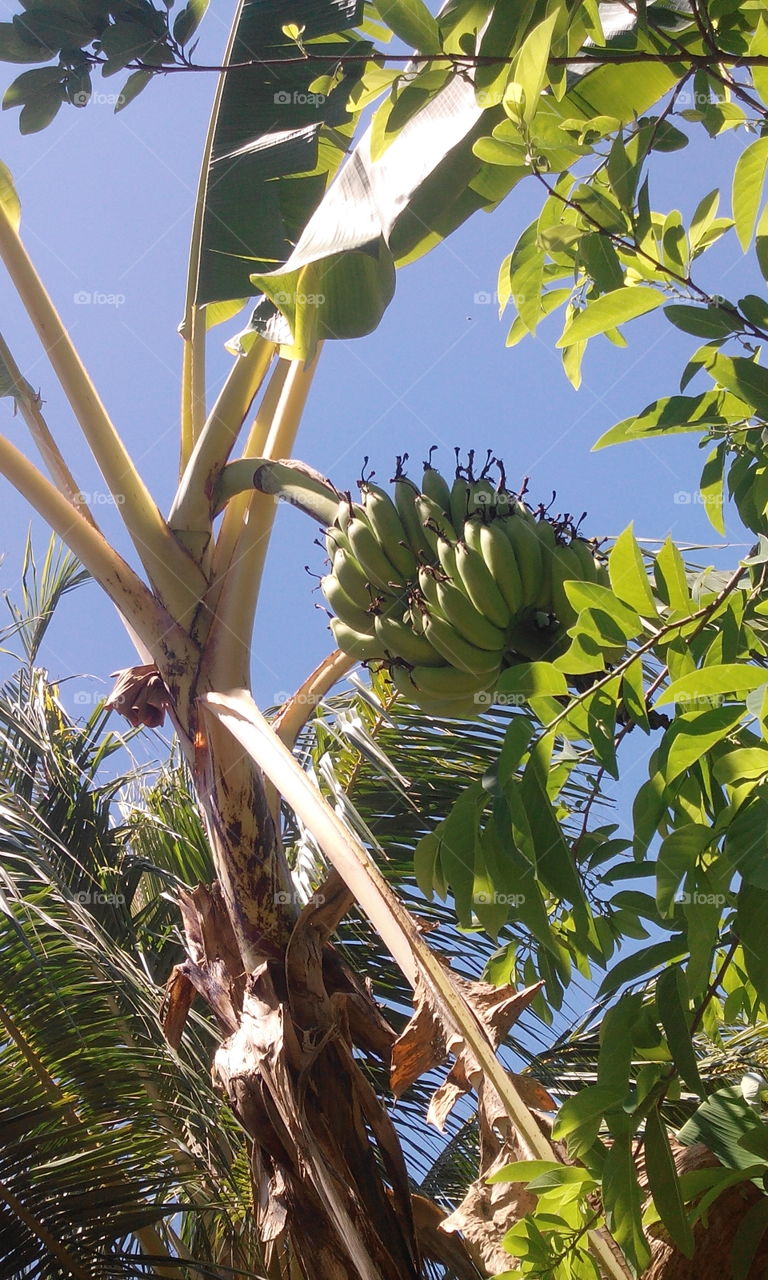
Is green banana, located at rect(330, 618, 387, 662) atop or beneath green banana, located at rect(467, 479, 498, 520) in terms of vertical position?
beneath

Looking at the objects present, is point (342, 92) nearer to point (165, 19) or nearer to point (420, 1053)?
point (165, 19)

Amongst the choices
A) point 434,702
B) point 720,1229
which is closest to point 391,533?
point 434,702

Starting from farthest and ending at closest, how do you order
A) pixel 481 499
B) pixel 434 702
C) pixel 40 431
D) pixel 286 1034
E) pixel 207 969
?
pixel 40 431 → pixel 207 969 → pixel 286 1034 → pixel 434 702 → pixel 481 499

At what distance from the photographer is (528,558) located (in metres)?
1.41

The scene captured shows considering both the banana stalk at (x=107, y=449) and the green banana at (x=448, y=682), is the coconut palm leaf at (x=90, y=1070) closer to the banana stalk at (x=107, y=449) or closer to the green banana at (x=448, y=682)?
the banana stalk at (x=107, y=449)

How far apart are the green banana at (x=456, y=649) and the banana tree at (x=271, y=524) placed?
343 millimetres

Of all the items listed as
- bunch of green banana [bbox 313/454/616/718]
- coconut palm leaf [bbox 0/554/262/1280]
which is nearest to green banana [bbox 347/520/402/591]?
bunch of green banana [bbox 313/454/616/718]

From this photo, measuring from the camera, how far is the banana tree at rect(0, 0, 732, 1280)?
1.21m

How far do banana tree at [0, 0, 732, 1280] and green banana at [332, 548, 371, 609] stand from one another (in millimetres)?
120

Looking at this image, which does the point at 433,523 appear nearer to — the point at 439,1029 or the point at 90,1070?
the point at 439,1029

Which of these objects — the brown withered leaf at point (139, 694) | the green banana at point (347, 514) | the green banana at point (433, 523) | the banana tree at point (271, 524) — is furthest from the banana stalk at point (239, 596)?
the green banana at point (433, 523)

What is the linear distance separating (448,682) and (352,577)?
0.78ft

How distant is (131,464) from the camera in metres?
2.28

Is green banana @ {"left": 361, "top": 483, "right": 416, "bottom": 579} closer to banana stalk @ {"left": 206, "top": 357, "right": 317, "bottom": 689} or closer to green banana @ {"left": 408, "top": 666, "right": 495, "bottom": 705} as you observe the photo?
green banana @ {"left": 408, "top": 666, "right": 495, "bottom": 705}
